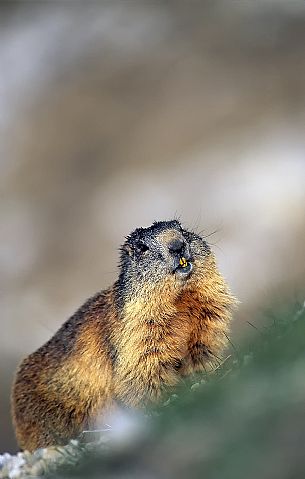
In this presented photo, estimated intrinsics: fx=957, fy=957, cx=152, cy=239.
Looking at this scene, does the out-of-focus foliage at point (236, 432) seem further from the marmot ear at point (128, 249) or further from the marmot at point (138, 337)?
the marmot ear at point (128, 249)

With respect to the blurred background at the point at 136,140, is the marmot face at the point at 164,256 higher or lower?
lower

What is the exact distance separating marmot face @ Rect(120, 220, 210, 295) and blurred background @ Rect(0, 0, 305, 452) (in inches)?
568

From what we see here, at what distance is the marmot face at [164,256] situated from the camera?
32.0 ft

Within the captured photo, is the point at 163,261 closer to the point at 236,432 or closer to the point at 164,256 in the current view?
the point at 164,256

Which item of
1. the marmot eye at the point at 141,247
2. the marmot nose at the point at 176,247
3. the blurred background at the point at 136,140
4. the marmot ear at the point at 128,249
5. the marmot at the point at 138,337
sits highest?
the blurred background at the point at 136,140

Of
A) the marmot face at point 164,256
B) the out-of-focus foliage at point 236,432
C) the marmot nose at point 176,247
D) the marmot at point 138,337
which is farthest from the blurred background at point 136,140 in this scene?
the out-of-focus foliage at point 236,432

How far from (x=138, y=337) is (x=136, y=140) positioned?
2219 cm

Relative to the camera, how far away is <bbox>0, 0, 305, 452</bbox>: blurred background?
91.0 ft

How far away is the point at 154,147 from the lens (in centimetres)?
3103

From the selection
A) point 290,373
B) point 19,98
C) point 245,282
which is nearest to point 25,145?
point 19,98

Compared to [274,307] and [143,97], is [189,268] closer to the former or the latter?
[274,307]

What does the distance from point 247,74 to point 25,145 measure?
785cm

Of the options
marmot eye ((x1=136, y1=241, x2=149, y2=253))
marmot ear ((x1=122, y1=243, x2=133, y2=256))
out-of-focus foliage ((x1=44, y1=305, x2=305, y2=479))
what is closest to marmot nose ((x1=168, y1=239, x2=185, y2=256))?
marmot eye ((x1=136, y1=241, x2=149, y2=253))

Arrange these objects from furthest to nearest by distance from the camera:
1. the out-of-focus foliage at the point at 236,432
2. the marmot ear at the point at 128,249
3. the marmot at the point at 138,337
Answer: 1. the marmot ear at the point at 128,249
2. the marmot at the point at 138,337
3. the out-of-focus foliage at the point at 236,432
